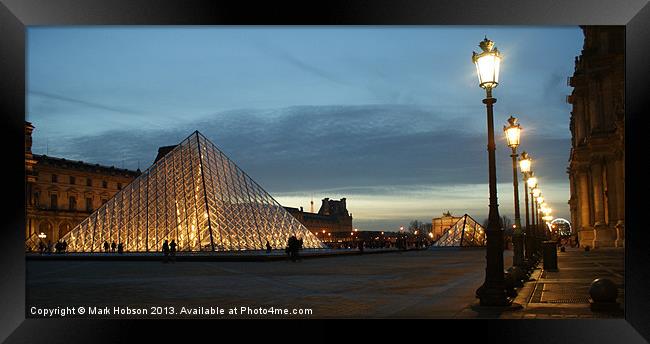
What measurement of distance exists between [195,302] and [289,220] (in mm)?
28568

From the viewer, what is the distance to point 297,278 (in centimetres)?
1472

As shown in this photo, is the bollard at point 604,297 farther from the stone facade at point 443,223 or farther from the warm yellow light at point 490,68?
the stone facade at point 443,223

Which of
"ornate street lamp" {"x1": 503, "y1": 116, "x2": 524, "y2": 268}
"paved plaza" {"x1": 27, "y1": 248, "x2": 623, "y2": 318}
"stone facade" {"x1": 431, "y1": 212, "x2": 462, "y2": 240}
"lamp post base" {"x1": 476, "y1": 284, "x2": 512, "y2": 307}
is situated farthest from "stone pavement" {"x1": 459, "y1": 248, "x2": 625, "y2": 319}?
"stone facade" {"x1": 431, "y1": 212, "x2": 462, "y2": 240}

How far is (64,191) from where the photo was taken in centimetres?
7106

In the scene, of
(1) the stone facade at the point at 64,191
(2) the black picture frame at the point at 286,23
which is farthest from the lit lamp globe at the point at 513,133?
(1) the stone facade at the point at 64,191

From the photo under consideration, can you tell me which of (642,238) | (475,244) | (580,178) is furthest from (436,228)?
(642,238)

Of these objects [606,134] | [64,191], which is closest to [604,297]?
[606,134]

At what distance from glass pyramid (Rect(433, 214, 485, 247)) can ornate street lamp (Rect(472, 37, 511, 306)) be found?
54263 mm

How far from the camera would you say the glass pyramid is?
62594 mm

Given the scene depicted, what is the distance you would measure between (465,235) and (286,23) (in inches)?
2241

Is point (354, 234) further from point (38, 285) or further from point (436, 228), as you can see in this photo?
point (38, 285)

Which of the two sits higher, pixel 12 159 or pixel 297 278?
pixel 12 159

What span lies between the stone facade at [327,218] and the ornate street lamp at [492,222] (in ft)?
332

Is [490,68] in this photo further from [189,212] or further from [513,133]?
[189,212]
